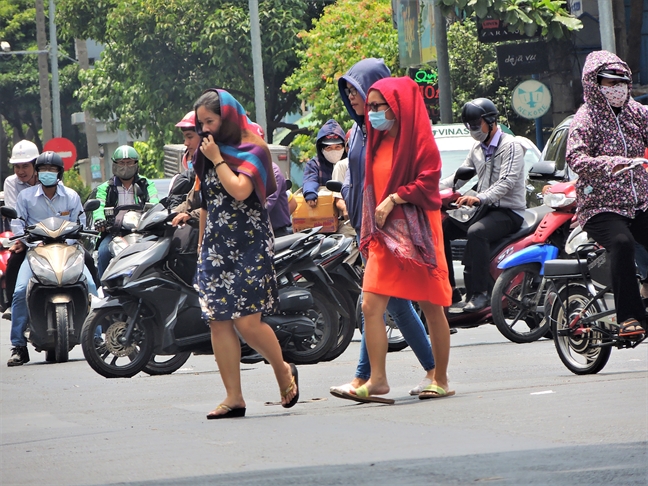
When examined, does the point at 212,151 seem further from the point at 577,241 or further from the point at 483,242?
the point at 483,242

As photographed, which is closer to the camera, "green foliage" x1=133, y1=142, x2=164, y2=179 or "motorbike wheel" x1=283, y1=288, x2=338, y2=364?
"motorbike wheel" x1=283, y1=288, x2=338, y2=364

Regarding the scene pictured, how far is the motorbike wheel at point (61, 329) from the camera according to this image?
1131 cm

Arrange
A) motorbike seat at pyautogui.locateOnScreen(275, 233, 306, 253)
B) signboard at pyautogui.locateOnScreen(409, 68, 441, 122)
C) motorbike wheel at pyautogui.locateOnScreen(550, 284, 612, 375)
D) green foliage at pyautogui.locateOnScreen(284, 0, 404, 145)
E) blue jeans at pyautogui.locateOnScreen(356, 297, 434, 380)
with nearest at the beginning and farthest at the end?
blue jeans at pyautogui.locateOnScreen(356, 297, 434, 380)
motorbike wheel at pyautogui.locateOnScreen(550, 284, 612, 375)
motorbike seat at pyautogui.locateOnScreen(275, 233, 306, 253)
signboard at pyautogui.locateOnScreen(409, 68, 441, 122)
green foliage at pyautogui.locateOnScreen(284, 0, 404, 145)

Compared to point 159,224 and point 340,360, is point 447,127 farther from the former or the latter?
point 159,224

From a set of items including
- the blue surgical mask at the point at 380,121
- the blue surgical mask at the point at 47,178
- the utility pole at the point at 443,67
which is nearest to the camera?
the blue surgical mask at the point at 380,121

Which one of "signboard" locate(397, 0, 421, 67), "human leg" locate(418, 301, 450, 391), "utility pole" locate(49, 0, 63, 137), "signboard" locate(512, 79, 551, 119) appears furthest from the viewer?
"utility pole" locate(49, 0, 63, 137)

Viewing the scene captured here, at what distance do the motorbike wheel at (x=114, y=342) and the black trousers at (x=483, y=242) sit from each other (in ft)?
8.37

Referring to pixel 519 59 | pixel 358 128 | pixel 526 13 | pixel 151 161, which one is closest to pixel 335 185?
pixel 358 128

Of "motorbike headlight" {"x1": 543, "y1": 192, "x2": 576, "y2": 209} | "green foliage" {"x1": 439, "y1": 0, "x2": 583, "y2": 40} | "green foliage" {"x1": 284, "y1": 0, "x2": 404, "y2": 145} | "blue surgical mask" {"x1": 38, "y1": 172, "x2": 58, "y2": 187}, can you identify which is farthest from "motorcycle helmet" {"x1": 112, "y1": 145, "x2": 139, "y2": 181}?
"green foliage" {"x1": 284, "y1": 0, "x2": 404, "y2": 145}

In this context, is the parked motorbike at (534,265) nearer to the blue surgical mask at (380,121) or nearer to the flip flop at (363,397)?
Answer: the flip flop at (363,397)

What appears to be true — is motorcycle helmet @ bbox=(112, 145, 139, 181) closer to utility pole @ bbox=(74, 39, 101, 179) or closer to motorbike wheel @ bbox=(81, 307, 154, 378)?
motorbike wheel @ bbox=(81, 307, 154, 378)

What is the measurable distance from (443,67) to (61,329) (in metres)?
14.4

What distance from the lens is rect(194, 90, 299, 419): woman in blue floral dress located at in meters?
7.34

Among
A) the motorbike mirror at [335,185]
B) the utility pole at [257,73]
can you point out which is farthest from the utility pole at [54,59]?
the motorbike mirror at [335,185]
